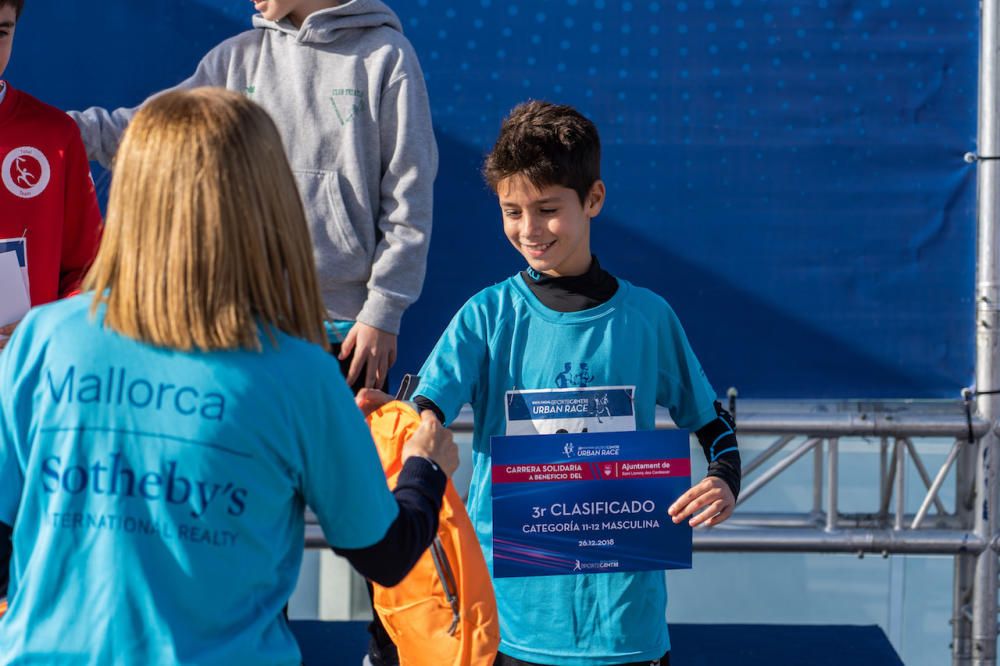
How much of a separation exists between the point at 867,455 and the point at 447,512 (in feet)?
10.1

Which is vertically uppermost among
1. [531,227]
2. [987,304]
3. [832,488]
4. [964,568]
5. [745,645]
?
[531,227]

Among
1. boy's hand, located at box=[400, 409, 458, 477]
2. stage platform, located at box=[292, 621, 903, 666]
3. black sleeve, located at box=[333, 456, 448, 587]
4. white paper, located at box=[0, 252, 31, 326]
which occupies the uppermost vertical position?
white paper, located at box=[0, 252, 31, 326]

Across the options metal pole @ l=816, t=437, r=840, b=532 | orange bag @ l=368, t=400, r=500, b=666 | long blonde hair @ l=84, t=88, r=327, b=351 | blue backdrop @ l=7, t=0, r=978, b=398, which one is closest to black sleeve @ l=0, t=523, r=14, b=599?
long blonde hair @ l=84, t=88, r=327, b=351

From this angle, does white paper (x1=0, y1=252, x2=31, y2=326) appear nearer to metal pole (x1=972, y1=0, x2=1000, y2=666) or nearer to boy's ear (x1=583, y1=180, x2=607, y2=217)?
boy's ear (x1=583, y1=180, x2=607, y2=217)

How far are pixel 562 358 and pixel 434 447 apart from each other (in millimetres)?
722

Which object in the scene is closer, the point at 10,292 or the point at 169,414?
the point at 169,414

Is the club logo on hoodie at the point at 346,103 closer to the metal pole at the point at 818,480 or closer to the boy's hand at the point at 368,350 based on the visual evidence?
the boy's hand at the point at 368,350

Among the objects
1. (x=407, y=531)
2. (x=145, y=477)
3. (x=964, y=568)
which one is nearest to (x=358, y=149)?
(x=407, y=531)

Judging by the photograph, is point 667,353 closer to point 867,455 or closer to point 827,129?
point 827,129

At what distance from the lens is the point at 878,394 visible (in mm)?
3590

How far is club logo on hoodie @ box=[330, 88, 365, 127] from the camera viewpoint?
110 inches

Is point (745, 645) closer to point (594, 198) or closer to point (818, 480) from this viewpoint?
point (818, 480)

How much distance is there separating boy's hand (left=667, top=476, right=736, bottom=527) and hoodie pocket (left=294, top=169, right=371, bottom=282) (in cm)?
92

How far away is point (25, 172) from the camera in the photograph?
2549 millimetres
